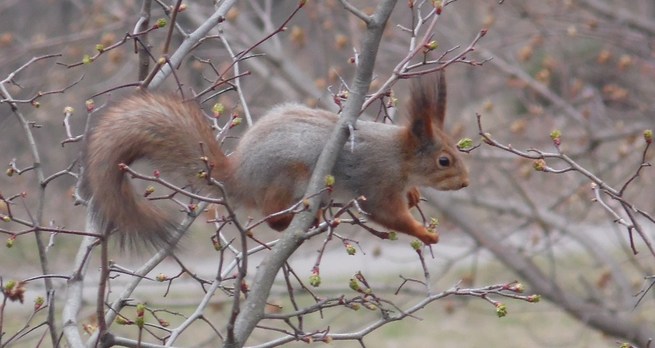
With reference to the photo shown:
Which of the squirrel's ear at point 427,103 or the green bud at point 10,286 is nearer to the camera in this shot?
the green bud at point 10,286

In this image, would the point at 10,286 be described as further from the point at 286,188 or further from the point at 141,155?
the point at 286,188

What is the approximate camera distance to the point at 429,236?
2.54m

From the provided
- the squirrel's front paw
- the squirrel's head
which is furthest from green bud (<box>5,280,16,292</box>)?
the squirrel's head

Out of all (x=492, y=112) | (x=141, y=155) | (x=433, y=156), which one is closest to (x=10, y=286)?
(x=141, y=155)

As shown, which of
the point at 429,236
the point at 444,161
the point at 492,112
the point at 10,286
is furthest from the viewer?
the point at 492,112

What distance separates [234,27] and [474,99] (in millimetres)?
3327

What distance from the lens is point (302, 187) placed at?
2.53 meters

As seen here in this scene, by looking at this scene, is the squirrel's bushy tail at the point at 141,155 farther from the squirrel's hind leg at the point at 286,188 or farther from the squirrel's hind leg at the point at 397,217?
the squirrel's hind leg at the point at 397,217

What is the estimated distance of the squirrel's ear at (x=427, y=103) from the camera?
2512 mm

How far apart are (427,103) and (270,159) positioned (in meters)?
0.43

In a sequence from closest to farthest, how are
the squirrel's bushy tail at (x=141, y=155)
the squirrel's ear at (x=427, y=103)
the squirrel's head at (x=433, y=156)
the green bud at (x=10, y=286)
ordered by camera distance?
1. the green bud at (x=10, y=286)
2. the squirrel's bushy tail at (x=141, y=155)
3. the squirrel's ear at (x=427, y=103)
4. the squirrel's head at (x=433, y=156)

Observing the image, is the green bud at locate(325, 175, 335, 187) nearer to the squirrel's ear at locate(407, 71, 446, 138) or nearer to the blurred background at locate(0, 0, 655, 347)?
the blurred background at locate(0, 0, 655, 347)

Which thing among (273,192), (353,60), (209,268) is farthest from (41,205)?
(209,268)

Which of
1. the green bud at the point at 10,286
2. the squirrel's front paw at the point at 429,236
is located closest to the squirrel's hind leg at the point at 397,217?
the squirrel's front paw at the point at 429,236
